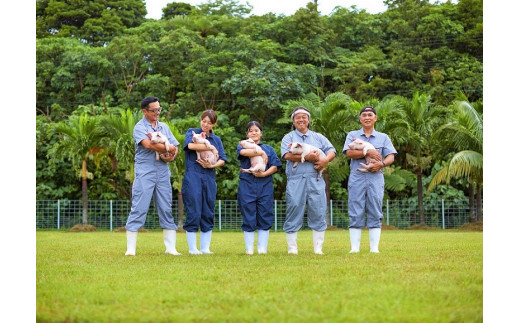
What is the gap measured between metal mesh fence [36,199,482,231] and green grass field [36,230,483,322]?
52.3ft

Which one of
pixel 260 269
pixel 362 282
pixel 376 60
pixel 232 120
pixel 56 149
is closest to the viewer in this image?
pixel 362 282

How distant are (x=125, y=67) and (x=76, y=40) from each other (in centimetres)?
354

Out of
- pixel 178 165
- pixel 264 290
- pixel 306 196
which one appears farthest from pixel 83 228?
pixel 264 290

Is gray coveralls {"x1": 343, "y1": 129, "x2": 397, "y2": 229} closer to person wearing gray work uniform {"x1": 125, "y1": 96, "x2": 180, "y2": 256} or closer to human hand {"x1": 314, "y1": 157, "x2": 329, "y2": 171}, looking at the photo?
human hand {"x1": 314, "y1": 157, "x2": 329, "y2": 171}

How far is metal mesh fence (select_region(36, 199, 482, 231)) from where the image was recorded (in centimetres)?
2242

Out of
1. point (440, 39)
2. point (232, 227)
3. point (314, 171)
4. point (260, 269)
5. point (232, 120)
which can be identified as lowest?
point (232, 227)

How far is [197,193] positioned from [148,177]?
62 cm

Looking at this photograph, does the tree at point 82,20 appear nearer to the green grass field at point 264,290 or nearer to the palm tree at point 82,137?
the palm tree at point 82,137

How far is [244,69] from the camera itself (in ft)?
83.5

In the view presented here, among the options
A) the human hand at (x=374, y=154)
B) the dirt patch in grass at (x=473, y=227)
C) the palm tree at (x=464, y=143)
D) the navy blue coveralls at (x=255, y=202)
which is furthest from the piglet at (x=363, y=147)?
the dirt patch in grass at (x=473, y=227)

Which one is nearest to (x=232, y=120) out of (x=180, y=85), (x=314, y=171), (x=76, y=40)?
(x=180, y=85)

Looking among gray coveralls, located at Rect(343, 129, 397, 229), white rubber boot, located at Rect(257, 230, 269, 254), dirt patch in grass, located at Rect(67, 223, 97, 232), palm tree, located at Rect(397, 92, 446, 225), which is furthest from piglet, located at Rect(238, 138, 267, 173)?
dirt patch in grass, located at Rect(67, 223, 97, 232)

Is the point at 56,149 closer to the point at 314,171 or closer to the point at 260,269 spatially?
the point at 314,171

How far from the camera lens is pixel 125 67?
28.5 m
